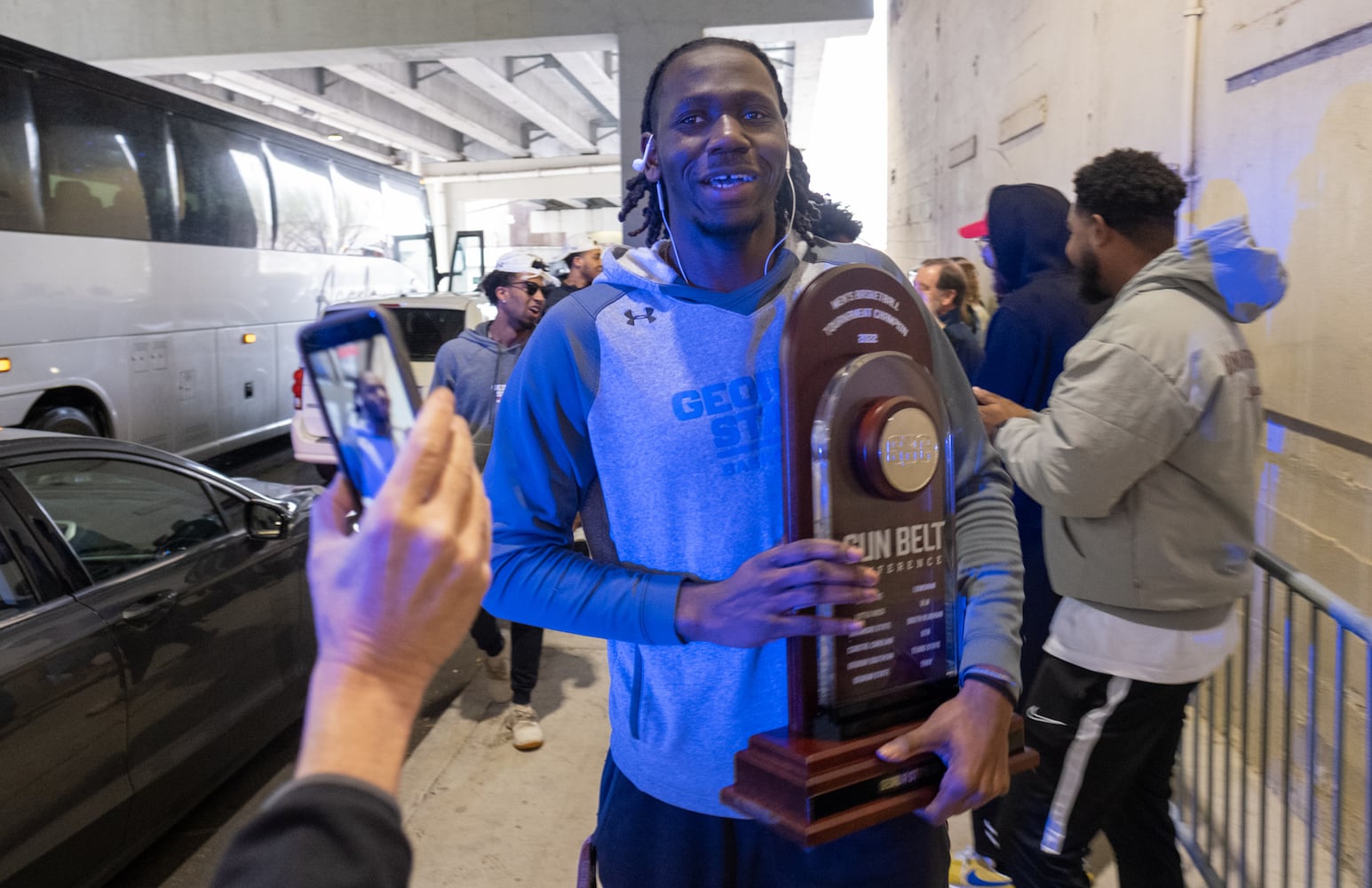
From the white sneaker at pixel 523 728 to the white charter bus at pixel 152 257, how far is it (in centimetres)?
499

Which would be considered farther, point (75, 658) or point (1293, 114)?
point (1293, 114)

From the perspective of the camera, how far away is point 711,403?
4.72 ft

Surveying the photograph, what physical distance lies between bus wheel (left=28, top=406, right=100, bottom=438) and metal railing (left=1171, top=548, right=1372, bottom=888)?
7.34 metres

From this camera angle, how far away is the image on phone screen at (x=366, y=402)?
2.57 ft

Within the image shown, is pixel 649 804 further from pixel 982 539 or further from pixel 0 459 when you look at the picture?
pixel 0 459

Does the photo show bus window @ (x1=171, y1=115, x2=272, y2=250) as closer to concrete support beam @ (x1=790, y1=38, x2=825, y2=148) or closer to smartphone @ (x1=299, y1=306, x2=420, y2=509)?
concrete support beam @ (x1=790, y1=38, x2=825, y2=148)

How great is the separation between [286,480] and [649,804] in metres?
8.99

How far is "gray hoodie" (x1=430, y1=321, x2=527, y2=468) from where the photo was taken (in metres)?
4.22

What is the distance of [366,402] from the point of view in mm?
798

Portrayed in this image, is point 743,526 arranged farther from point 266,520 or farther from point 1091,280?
point 266,520

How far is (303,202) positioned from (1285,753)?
35.3ft

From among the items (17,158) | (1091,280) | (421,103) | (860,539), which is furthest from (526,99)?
(860,539)

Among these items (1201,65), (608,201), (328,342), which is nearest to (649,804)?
(328,342)

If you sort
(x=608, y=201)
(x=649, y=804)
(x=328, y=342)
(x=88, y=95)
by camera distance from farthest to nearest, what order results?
(x=608, y=201) → (x=88, y=95) → (x=649, y=804) → (x=328, y=342)
